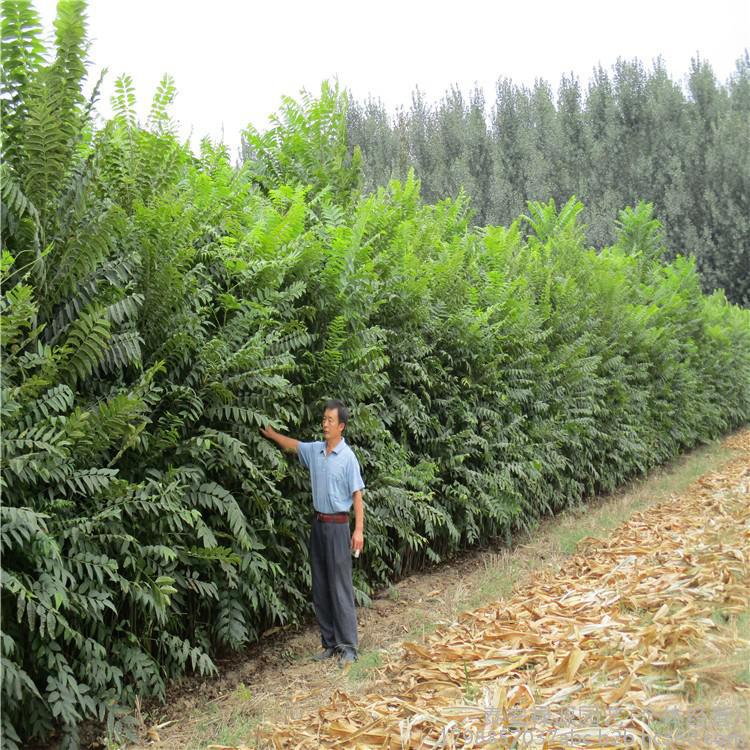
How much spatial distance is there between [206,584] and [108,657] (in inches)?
28.3

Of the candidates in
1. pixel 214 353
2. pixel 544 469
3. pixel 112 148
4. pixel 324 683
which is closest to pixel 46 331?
pixel 214 353

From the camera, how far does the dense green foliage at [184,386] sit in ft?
14.3

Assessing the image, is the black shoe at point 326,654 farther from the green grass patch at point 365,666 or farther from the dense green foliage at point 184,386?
the dense green foliage at point 184,386

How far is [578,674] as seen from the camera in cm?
443

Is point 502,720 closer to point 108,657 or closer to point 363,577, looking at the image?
point 108,657

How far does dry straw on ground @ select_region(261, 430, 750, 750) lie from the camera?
12.3 feet

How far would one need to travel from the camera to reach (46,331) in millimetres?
4695

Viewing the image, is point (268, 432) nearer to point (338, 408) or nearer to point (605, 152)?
point (338, 408)

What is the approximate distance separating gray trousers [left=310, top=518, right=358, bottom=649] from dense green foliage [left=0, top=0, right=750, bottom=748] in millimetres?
281

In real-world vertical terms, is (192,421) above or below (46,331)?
below

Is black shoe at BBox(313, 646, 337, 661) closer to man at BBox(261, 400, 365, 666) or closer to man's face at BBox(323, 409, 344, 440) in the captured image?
man at BBox(261, 400, 365, 666)

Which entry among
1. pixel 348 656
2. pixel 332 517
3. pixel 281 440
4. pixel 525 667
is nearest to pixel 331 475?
pixel 332 517

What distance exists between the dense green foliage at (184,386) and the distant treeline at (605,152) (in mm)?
34205

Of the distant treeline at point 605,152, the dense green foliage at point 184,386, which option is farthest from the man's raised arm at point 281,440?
the distant treeline at point 605,152
